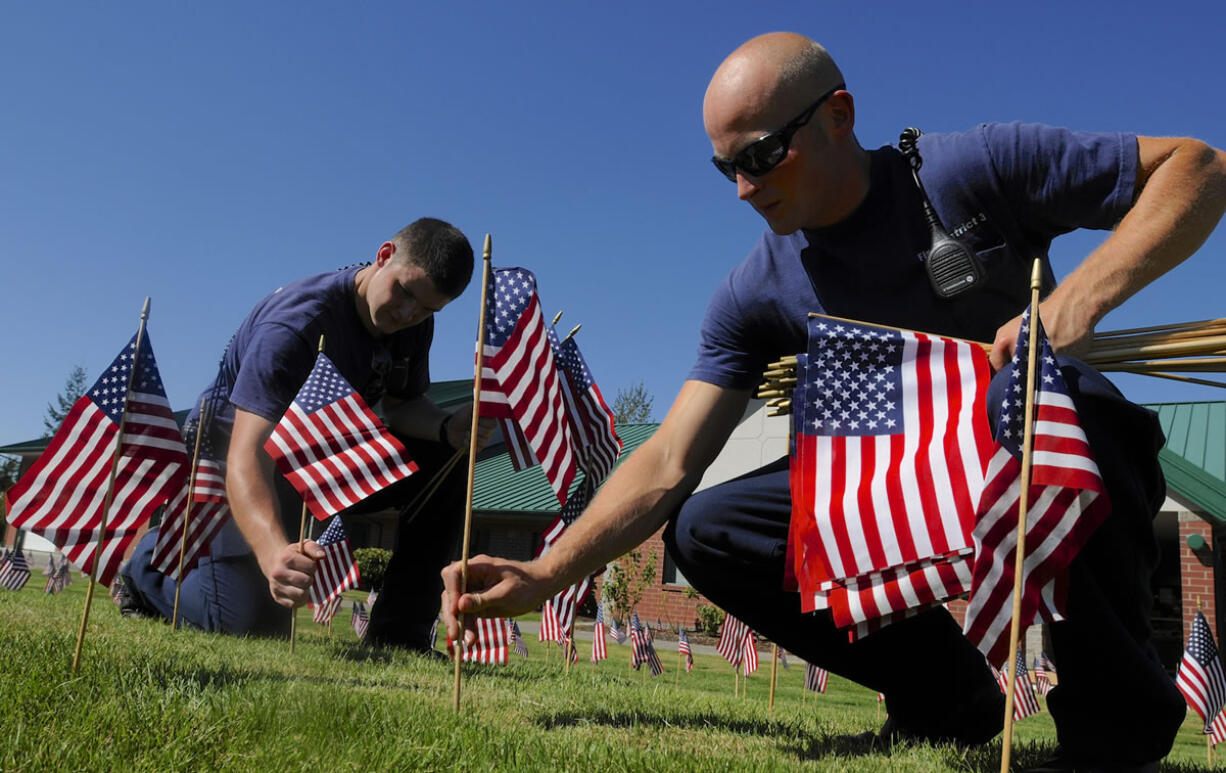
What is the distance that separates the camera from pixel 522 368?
4918 mm

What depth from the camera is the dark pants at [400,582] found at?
671 centimetres

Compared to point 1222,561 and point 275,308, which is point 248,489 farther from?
point 1222,561

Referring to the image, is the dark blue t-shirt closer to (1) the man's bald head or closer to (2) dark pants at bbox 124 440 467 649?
(1) the man's bald head

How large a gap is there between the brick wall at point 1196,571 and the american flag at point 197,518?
61.9ft

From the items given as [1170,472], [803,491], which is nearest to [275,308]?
[803,491]

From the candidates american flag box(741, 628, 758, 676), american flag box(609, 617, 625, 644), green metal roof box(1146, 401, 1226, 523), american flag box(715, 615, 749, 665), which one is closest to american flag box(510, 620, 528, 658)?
american flag box(715, 615, 749, 665)

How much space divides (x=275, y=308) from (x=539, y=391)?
7.60 ft

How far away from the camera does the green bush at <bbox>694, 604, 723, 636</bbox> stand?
2383cm

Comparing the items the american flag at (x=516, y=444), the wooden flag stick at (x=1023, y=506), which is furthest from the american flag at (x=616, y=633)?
the wooden flag stick at (x=1023, y=506)

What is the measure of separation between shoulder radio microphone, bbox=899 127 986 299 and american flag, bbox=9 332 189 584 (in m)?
3.50

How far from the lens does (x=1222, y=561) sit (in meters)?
20.7

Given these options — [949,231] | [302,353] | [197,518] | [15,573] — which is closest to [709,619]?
[15,573]

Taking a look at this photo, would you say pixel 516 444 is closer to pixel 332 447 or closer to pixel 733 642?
pixel 332 447

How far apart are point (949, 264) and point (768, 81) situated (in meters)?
0.90
